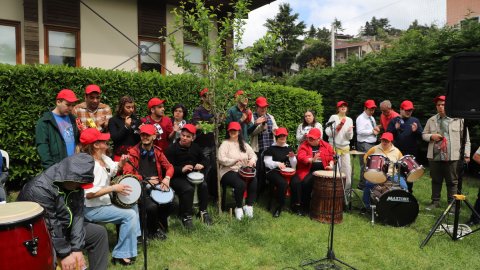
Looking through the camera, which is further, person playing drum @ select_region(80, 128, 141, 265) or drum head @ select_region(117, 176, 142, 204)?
drum head @ select_region(117, 176, 142, 204)

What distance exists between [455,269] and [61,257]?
14.3 feet

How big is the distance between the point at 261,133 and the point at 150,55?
13.9 feet

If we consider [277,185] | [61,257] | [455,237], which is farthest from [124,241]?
A: [455,237]

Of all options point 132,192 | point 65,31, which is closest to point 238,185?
point 132,192

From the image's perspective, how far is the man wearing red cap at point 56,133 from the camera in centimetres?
461

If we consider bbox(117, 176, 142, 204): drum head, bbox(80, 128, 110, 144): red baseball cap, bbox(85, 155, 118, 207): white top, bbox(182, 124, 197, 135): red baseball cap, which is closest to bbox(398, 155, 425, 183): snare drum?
bbox(182, 124, 197, 135): red baseball cap

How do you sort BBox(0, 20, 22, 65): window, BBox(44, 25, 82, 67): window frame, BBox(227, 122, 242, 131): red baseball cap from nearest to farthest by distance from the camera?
BBox(227, 122, 242, 131): red baseball cap → BBox(0, 20, 22, 65): window → BBox(44, 25, 82, 67): window frame

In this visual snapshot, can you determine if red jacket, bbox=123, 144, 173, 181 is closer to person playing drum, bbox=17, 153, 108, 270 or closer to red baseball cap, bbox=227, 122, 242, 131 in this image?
red baseball cap, bbox=227, 122, 242, 131

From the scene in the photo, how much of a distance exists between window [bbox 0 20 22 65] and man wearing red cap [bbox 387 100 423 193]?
8.11 meters

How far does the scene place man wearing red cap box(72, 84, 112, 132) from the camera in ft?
17.6

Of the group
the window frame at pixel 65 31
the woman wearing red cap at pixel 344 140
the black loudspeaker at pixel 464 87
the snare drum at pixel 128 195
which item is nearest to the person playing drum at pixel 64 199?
the snare drum at pixel 128 195

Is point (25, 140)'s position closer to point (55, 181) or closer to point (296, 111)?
point (55, 181)

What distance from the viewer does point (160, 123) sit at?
5.98 meters

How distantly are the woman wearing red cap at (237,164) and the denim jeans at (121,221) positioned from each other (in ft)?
6.58
